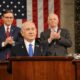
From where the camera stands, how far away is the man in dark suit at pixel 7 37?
568 cm

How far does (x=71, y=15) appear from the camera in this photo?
7570 millimetres

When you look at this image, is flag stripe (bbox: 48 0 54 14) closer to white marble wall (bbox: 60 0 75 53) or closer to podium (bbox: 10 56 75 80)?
white marble wall (bbox: 60 0 75 53)

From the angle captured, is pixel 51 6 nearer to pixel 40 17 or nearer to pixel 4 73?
pixel 40 17

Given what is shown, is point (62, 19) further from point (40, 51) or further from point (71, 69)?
point (71, 69)

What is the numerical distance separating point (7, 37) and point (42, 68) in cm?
195

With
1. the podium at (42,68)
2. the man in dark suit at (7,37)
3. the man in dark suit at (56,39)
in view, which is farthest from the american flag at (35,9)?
the podium at (42,68)

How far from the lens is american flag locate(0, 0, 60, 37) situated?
7.35 meters

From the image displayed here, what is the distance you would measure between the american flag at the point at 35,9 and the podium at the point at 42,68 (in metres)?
3.40

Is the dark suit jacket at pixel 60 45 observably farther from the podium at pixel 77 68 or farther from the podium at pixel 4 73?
the podium at pixel 77 68

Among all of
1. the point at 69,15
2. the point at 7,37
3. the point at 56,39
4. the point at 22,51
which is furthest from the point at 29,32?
the point at 69,15

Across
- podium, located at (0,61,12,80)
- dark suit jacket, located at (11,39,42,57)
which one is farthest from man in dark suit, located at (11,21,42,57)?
podium, located at (0,61,12,80)

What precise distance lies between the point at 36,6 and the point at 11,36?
1693 mm

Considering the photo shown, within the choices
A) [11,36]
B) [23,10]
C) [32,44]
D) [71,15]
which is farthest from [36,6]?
[32,44]

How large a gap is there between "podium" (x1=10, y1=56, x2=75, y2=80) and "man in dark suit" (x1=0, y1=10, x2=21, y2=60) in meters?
1.64
